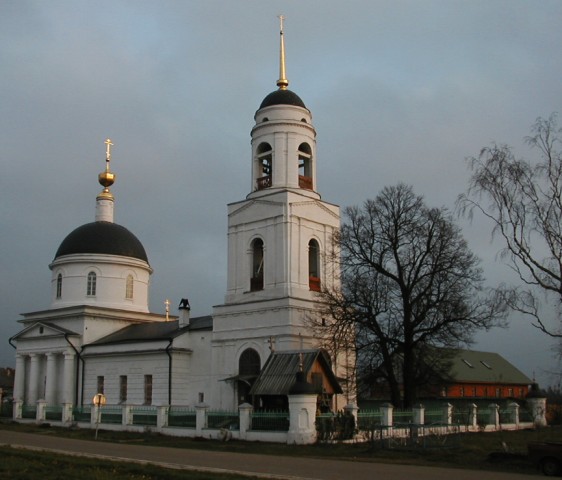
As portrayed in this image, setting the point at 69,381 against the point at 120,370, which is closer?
the point at 120,370

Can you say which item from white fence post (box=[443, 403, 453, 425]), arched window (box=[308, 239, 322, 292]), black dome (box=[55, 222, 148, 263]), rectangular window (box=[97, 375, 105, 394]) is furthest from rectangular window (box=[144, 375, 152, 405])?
white fence post (box=[443, 403, 453, 425])

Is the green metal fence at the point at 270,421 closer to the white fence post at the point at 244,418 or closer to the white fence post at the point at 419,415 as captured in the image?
the white fence post at the point at 244,418

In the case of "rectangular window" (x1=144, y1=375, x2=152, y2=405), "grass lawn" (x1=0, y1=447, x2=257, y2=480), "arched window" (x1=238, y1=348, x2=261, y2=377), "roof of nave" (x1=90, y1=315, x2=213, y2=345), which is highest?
"roof of nave" (x1=90, y1=315, x2=213, y2=345)

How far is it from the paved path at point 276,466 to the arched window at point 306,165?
15262mm

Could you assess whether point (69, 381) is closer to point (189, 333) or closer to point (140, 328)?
point (140, 328)

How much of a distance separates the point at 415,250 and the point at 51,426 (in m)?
Result: 20.1

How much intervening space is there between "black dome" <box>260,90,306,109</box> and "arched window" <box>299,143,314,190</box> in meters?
2.10

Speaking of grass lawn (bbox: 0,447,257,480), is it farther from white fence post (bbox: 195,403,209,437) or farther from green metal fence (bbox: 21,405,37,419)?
green metal fence (bbox: 21,405,37,419)

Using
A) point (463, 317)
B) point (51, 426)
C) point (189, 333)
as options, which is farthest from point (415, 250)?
point (51, 426)

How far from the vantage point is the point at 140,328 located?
42.2 metres

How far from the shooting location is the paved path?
48.8 ft

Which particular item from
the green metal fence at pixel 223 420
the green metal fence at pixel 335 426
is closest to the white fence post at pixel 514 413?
the green metal fence at pixel 335 426

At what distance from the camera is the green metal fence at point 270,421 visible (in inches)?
958

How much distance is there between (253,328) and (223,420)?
18.8 feet
